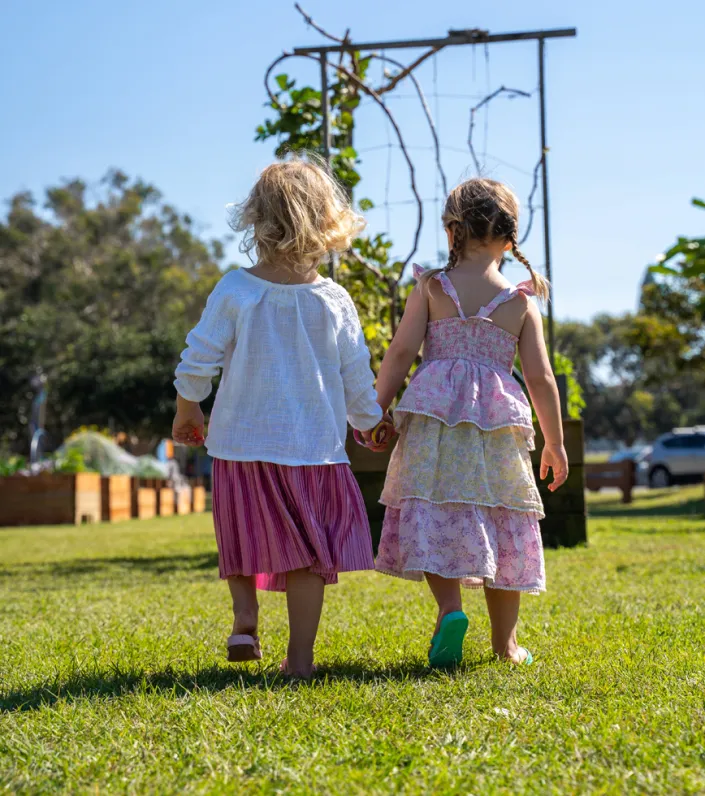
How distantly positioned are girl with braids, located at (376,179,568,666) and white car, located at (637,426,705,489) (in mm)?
27485

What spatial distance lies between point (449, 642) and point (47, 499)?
13.6 m

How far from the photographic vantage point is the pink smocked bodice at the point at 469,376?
323 centimetres

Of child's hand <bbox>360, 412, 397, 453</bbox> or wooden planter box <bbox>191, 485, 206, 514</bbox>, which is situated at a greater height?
child's hand <bbox>360, 412, 397, 453</bbox>

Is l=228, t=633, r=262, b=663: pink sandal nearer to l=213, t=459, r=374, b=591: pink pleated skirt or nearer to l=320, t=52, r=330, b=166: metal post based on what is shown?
l=213, t=459, r=374, b=591: pink pleated skirt

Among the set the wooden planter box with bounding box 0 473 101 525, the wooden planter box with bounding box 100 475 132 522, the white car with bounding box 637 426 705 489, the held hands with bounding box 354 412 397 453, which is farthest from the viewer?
the white car with bounding box 637 426 705 489

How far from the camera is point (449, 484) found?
3.21m

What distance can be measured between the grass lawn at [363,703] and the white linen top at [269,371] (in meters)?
0.69

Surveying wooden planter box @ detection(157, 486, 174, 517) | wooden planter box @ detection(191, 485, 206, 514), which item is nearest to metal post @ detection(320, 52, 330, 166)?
wooden planter box @ detection(157, 486, 174, 517)

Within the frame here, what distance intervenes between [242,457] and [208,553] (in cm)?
587

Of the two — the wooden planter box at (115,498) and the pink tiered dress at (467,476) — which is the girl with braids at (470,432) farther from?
the wooden planter box at (115,498)

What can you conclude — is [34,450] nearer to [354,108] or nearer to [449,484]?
[354,108]

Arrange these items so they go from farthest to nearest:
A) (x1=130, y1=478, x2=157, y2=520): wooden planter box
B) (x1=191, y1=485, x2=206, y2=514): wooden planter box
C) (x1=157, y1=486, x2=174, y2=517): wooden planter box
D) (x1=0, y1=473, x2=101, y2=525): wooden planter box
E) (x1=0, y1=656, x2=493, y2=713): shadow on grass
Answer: (x1=191, y1=485, x2=206, y2=514): wooden planter box → (x1=157, y1=486, x2=174, y2=517): wooden planter box → (x1=130, y1=478, x2=157, y2=520): wooden planter box → (x1=0, y1=473, x2=101, y2=525): wooden planter box → (x1=0, y1=656, x2=493, y2=713): shadow on grass

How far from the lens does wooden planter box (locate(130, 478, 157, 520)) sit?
17578mm

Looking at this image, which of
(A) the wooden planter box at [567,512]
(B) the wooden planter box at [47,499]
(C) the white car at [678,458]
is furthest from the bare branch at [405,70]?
(C) the white car at [678,458]
